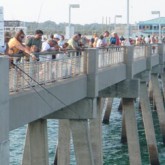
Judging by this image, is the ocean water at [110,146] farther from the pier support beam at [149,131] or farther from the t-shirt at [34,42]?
the t-shirt at [34,42]

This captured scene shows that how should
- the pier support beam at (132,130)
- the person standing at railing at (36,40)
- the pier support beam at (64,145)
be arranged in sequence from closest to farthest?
the person standing at railing at (36,40), the pier support beam at (64,145), the pier support beam at (132,130)

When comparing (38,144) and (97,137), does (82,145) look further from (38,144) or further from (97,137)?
(97,137)

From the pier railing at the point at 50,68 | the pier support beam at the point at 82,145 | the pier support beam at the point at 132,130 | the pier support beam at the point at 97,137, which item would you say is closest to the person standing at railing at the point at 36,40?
the pier railing at the point at 50,68

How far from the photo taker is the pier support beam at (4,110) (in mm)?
8820

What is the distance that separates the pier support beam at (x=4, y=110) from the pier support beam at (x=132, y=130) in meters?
11.1

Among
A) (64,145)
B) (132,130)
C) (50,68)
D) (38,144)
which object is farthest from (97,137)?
(50,68)

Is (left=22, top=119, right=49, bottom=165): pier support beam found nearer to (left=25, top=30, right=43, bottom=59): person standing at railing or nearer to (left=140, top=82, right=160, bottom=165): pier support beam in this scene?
(left=25, top=30, right=43, bottom=59): person standing at railing

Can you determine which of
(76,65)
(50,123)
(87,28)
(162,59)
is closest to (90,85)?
(76,65)

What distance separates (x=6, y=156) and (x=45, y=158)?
4.05m

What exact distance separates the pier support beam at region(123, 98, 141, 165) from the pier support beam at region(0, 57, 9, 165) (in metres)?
11.1

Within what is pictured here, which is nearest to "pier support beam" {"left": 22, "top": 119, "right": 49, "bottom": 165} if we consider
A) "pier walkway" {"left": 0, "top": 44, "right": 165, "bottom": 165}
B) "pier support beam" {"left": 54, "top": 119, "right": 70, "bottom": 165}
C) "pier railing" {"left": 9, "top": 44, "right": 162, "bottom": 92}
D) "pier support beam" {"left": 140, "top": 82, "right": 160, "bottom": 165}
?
"pier walkway" {"left": 0, "top": 44, "right": 165, "bottom": 165}

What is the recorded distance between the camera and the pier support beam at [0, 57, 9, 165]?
28.9ft

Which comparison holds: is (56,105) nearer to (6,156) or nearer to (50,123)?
(6,156)

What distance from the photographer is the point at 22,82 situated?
1033 cm
